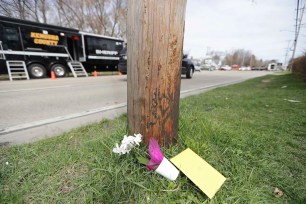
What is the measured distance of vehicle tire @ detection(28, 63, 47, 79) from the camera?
33.2ft

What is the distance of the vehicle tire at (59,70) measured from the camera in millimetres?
11061

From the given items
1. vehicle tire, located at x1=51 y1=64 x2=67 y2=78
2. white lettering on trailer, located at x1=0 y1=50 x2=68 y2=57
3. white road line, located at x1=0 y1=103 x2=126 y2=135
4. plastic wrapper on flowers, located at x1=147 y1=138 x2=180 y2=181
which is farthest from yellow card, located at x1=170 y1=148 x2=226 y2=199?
vehicle tire, located at x1=51 y1=64 x2=67 y2=78

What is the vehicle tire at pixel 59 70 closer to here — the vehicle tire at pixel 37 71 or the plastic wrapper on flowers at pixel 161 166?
the vehicle tire at pixel 37 71

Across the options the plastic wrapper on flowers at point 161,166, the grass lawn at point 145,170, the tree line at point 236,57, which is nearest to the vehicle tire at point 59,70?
the grass lawn at point 145,170

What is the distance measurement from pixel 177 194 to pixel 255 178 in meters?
0.75

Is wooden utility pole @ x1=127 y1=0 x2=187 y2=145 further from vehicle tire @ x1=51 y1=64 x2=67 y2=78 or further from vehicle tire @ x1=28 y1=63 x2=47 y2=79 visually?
vehicle tire @ x1=51 y1=64 x2=67 y2=78

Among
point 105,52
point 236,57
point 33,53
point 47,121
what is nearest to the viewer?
point 47,121

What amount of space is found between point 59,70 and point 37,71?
1.26 meters

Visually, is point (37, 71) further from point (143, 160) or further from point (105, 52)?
point (143, 160)

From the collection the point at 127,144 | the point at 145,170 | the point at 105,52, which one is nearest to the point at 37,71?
the point at 105,52

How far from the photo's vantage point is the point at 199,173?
1412mm

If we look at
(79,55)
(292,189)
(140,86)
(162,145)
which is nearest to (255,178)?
(292,189)

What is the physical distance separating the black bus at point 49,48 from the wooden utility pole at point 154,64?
11.1 metres

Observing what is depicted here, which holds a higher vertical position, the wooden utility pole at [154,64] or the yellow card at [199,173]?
the wooden utility pole at [154,64]
